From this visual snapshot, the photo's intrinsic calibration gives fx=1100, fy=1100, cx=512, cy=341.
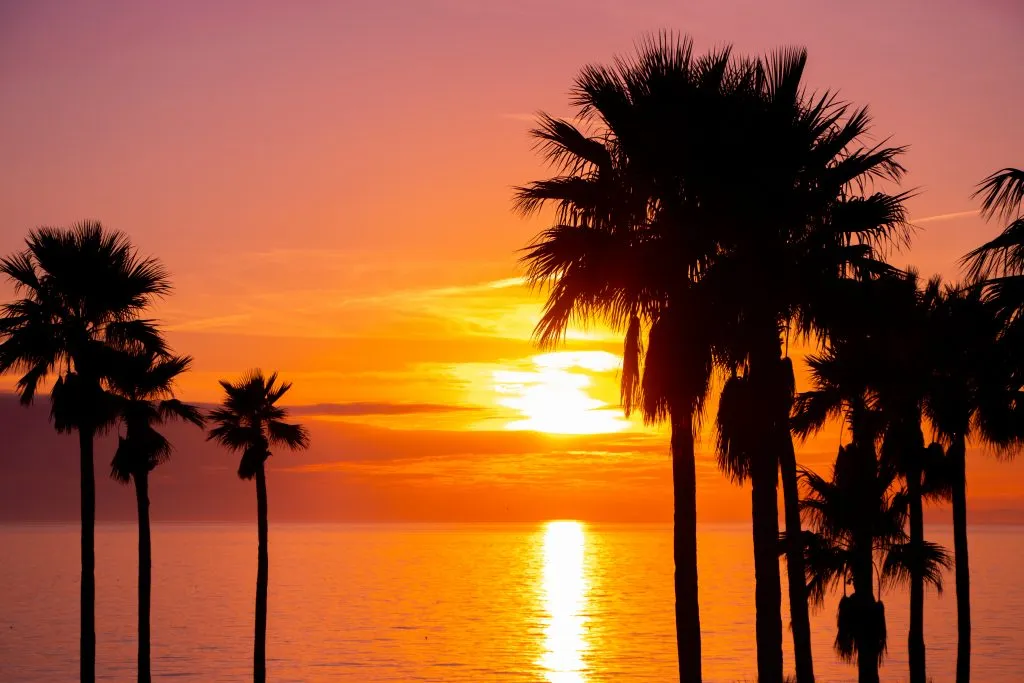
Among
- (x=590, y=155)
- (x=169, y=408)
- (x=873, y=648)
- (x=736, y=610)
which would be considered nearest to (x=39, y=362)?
(x=169, y=408)

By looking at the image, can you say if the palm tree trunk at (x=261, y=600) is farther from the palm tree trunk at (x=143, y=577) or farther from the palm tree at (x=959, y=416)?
the palm tree at (x=959, y=416)

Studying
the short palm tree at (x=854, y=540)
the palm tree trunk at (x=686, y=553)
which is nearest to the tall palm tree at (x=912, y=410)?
the short palm tree at (x=854, y=540)

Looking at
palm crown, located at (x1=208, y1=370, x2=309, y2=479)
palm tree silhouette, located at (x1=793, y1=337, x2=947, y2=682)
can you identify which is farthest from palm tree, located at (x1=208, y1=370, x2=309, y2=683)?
palm tree silhouette, located at (x1=793, y1=337, x2=947, y2=682)

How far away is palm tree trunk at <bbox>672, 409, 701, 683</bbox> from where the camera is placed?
20.5m

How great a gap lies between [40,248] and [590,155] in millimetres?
16735

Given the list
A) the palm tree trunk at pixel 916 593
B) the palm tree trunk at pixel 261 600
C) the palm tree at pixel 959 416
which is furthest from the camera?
the palm tree trunk at pixel 261 600

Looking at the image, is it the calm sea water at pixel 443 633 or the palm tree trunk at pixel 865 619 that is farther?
the calm sea water at pixel 443 633

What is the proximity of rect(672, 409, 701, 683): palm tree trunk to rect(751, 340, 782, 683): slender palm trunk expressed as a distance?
7.21ft

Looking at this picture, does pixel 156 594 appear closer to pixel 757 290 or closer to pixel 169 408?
pixel 169 408

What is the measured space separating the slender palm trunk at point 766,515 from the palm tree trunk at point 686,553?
2199 mm

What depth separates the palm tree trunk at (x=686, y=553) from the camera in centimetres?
2052

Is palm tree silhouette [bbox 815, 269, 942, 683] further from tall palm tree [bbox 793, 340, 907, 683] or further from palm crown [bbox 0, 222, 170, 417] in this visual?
palm crown [bbox 0, 222, 170, 417]

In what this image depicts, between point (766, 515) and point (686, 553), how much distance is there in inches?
122

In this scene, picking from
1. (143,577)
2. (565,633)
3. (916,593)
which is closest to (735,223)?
(916,593)
